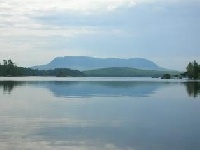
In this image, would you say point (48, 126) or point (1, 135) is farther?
point (48, 126)

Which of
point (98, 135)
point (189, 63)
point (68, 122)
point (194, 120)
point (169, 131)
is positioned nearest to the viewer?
point (98, 135)

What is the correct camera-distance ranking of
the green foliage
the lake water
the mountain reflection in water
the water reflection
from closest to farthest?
1. the lake water
2. the water reflection
3. the mountain reflection in water
4. the green foliage

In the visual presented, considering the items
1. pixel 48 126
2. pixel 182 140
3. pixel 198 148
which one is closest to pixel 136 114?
pixel 48 126

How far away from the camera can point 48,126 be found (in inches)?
1045

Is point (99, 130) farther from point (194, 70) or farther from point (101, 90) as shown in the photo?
point (194, 70)

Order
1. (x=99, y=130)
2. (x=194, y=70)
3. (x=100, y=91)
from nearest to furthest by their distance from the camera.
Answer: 1. (x=99, y=130)
2. (x=100, y=91)
3. (x=194, y=70)

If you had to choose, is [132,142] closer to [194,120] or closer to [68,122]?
[68,122]

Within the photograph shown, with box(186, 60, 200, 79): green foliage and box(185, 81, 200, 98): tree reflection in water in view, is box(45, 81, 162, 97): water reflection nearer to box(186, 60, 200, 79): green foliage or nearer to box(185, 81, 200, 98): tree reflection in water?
box(185, 81, 200, 98): tree reflection in water

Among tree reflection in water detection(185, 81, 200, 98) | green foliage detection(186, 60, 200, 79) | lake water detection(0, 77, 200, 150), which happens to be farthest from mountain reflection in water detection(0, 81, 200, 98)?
green foliage detection(186, 60, 200, 79)

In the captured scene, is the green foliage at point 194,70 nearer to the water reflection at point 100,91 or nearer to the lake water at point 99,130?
the water reflection at point 100,91

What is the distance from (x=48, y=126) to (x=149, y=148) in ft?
28.4

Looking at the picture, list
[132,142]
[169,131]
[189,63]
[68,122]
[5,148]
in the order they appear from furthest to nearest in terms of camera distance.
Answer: [189,63], [68,122], [169,131], [132,142], [5,148]

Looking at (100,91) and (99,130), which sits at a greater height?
(100,91)

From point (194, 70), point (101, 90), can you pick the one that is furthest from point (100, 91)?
point (194, 70)
